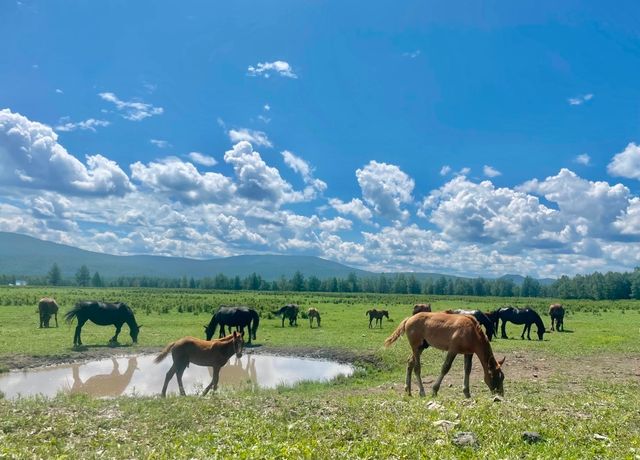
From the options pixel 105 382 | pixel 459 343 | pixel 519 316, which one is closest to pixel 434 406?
pixel 459 343

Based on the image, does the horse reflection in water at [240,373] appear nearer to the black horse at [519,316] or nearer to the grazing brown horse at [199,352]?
the grazing brown horse at [199,352]

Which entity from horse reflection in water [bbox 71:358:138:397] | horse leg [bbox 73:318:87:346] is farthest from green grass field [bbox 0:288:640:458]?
horse leg [bbox 73:318:87:346]

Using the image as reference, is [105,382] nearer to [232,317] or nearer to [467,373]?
[232,317]

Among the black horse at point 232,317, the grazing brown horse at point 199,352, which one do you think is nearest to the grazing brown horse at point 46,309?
the black horse at point 232,317

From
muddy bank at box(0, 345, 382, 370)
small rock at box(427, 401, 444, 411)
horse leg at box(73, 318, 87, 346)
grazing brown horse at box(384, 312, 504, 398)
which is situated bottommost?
muddy bank at box(0, 345, 382, 370)

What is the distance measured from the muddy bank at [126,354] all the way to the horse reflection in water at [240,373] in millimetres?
2195

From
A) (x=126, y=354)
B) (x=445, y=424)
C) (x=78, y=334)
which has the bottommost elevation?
(x=126, y=354)

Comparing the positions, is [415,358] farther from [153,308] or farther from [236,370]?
[153,308]

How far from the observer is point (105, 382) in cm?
1773

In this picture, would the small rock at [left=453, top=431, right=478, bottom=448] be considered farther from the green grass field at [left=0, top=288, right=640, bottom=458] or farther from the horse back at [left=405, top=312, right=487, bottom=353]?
the horse back at [left=405, top=312, right=487, bottom=353]

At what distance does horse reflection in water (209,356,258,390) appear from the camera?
17953 millimetres

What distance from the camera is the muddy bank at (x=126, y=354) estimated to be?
19875 mm

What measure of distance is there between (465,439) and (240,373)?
44.3 ft

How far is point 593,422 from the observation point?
29.1ft
